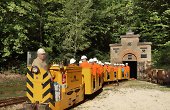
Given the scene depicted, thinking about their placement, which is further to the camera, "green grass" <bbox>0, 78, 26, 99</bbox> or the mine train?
"green grass" <bbox>0, 78, 26, 99</bbox>

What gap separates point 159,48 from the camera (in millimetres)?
44750

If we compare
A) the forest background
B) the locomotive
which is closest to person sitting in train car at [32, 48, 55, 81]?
the locomotive

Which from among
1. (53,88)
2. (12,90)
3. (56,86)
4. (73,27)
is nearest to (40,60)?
(53,88)

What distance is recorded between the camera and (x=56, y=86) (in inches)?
441

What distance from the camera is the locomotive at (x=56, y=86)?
1020 cm

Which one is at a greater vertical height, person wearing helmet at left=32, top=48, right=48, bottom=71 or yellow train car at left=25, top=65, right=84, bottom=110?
person wearing helmet at left=32, top=48, right=48, bottom=71

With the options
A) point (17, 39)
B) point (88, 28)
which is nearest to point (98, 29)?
point (88, 28)

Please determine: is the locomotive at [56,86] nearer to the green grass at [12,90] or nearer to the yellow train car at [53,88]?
the yellow train car at [53,88]

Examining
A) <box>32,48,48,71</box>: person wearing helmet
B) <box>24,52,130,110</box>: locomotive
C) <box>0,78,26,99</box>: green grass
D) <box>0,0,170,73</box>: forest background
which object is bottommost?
<box>0,78,26,99</box>: green grass

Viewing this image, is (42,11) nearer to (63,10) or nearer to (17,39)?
(63,10)

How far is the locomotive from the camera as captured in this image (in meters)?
10.2

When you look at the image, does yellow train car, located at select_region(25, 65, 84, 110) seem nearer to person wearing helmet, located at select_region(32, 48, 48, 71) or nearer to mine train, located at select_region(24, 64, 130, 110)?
mine train, located at select_region(24, 64, 130, 110)

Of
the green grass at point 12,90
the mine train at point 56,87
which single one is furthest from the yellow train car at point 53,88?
the green grass at point 12,90

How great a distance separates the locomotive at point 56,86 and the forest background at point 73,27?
14.9 m
